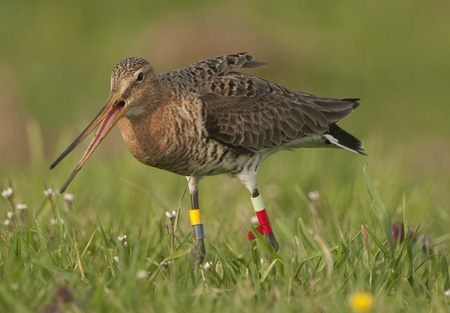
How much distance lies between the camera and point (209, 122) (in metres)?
6.39

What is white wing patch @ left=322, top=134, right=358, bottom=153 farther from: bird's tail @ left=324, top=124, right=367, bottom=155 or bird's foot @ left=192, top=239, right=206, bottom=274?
bird's foot @ left=192, top=239, right=206, bottom=274

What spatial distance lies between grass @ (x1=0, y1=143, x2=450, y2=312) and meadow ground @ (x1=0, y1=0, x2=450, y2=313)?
0.05ft

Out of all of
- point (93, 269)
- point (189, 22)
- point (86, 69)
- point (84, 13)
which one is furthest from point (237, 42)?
point (93, 269)

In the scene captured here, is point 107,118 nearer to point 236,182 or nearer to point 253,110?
point 253,110

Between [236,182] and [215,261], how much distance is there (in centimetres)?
301

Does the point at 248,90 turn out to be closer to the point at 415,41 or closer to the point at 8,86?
the point at 8,86

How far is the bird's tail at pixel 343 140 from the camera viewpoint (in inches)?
284

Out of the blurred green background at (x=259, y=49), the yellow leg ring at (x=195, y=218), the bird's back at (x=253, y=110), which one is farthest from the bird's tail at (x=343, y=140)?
the blurred green background at (x=259, y=49)

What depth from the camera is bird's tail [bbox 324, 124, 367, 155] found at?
23.7ft

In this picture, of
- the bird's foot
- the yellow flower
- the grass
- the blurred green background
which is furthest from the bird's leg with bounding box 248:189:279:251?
the blurred green background

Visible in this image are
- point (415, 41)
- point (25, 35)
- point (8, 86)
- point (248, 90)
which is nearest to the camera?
point (248, 90)

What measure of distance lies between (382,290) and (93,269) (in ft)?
5.62

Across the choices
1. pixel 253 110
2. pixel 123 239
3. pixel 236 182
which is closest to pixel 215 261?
pixel 123 239

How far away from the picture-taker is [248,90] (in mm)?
6910
